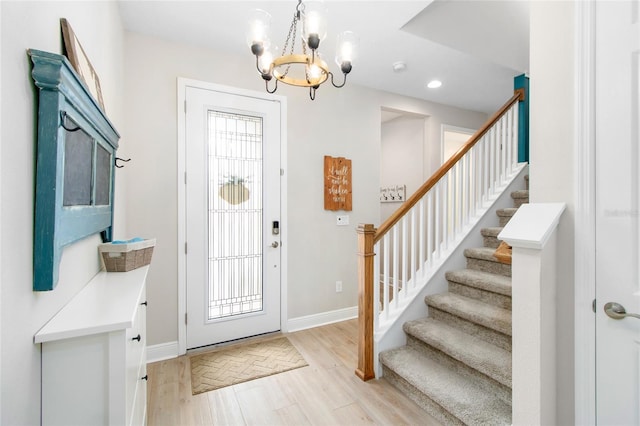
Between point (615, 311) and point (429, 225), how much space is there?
4.93 feet

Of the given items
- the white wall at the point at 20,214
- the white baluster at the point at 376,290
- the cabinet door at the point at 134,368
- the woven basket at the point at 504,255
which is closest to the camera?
the white wall at the point at 20,214

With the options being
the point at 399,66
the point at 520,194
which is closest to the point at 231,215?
the point at 399,66

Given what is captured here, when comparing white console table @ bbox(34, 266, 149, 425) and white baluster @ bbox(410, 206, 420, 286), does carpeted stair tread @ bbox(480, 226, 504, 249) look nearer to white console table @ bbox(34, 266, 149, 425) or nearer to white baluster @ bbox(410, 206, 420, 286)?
white baluster @ bbox(410, 206, 420, 286)

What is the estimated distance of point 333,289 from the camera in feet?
10.9

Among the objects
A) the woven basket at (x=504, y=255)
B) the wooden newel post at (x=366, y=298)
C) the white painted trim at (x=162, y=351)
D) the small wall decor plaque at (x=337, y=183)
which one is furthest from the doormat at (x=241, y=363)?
the woven basket at (x=504, y=255)

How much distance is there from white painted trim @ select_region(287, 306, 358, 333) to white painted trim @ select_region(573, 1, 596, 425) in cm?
231

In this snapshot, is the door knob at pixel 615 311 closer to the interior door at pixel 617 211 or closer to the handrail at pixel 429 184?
the interior door at pixel 617 211

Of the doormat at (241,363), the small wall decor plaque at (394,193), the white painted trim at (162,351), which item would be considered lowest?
the doormat at (241,363)

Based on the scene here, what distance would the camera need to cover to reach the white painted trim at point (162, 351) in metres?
2.46

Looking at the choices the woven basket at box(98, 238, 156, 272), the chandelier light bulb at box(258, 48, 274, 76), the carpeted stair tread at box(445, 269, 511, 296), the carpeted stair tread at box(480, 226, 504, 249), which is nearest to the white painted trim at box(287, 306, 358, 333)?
the carpeted stair tread at box(445, 269, 511, 296)

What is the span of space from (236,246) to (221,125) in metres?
1.16

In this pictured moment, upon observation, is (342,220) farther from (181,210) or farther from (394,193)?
(394,193)

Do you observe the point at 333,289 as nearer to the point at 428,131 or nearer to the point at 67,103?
the point at 428,131

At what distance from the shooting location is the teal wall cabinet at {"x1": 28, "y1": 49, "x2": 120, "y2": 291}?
79cm
